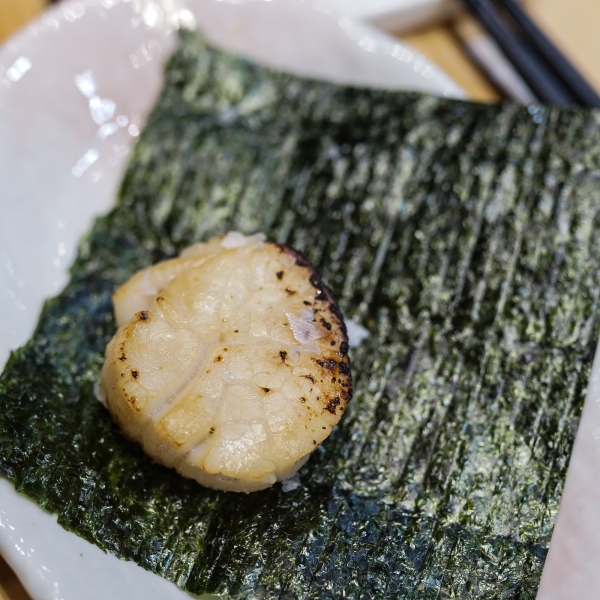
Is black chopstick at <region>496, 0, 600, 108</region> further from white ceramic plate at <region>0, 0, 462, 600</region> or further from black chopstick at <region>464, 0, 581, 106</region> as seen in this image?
white ceramic plate at <region>0, 0, 462, 600</region>

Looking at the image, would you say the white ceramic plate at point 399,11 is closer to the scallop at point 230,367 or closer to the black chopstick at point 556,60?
the black chopstick at point 556,60

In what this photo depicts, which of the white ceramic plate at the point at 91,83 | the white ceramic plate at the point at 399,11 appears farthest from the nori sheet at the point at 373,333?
the white ceramic plate at the point at 399,11

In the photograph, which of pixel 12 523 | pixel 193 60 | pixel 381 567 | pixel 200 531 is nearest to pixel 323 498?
pixel 381 567

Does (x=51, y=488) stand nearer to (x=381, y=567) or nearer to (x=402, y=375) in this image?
(x=381, y=567)

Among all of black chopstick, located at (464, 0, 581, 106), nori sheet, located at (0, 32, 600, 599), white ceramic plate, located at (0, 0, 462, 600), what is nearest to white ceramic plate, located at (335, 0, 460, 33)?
black chopstick, located at (464, 0, 581, 106)

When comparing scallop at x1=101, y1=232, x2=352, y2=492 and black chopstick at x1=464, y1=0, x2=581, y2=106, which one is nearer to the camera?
scallop at x1=101, y1=232, x2=352, y2=492
